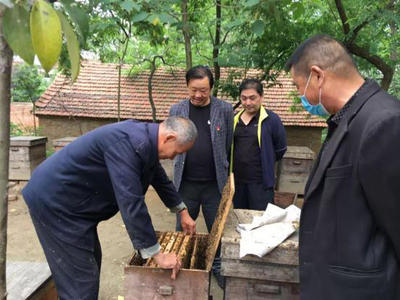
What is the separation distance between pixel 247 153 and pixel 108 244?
238 cm

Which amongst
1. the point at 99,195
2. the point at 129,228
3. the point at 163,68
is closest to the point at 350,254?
the point at 129,228

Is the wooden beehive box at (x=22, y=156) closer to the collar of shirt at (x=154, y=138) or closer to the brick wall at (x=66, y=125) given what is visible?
the brick wall at (x=66, y=125)

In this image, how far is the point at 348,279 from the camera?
137 centimetres

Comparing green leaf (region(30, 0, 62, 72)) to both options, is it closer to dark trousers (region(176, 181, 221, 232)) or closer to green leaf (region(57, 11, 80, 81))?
green leaf (region(57, 11, 80, 81))

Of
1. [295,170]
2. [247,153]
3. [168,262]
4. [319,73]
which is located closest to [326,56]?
[319,73]

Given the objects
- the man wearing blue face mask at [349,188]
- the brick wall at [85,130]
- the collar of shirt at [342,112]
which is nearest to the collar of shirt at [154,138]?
the man wearing blue face mask at [349,188]

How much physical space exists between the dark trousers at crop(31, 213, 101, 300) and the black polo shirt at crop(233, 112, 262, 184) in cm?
189

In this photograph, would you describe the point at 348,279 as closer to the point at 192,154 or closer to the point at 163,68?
the point at 192,154

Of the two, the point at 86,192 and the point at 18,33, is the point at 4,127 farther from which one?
the point at 86,192

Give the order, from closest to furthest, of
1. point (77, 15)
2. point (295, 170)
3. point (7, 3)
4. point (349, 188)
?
point (7, 3) → point (77, 15) → point (349, 188) → point (295, 170)

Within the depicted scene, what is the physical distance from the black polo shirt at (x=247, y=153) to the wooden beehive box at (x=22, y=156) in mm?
4464

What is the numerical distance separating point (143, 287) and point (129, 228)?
0.44 meters

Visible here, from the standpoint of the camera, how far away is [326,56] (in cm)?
146

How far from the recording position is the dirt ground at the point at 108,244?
3.56 meters
